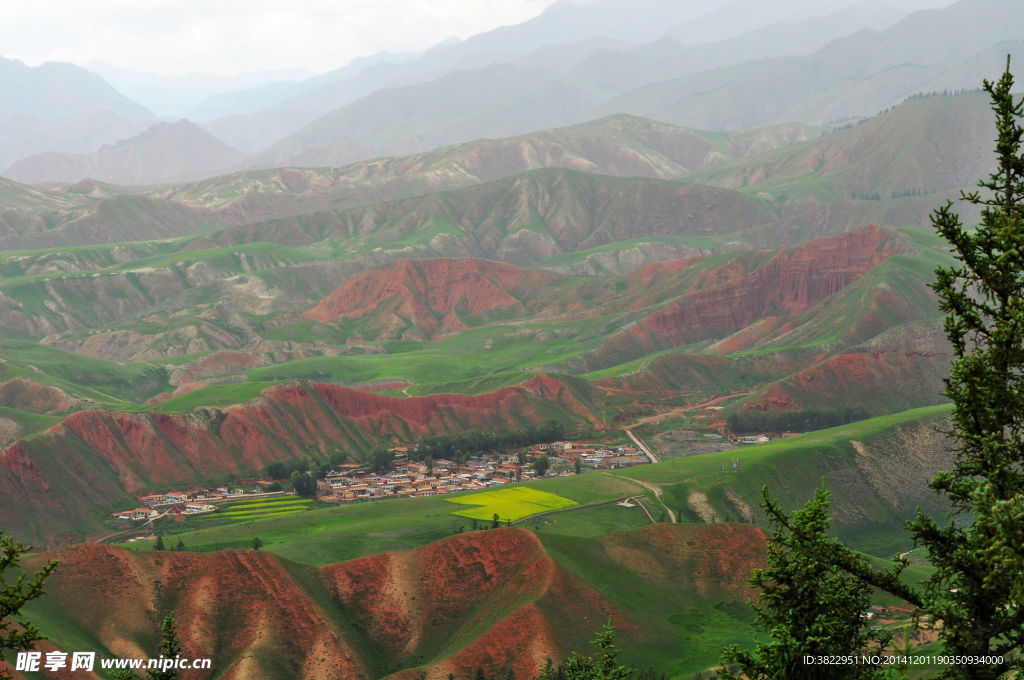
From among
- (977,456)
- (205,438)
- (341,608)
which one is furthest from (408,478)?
(977,456)

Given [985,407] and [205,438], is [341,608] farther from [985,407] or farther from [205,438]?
[205,438]

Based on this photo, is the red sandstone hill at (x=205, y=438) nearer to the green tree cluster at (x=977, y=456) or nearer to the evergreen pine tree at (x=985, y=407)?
the green tree cluster at (x=977, y=456)

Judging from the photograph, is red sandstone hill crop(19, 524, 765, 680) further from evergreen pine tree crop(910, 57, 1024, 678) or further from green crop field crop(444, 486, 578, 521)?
evergreen pine tree crop(910, 57, 1024, 678)

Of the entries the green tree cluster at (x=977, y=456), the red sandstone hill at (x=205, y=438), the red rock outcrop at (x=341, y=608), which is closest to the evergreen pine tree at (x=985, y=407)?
the green tree cluster at (x=977, y=456)

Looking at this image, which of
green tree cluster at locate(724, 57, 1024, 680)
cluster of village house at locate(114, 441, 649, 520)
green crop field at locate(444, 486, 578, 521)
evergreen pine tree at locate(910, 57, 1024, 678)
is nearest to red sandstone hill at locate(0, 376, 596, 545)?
cluster of village house at locate(114, 441, 649, 520)

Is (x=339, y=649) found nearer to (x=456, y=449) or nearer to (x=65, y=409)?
(x=456, y=449)

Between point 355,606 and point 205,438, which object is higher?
point 355,606

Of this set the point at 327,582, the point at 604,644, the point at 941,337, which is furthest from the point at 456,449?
the point at 604,644
